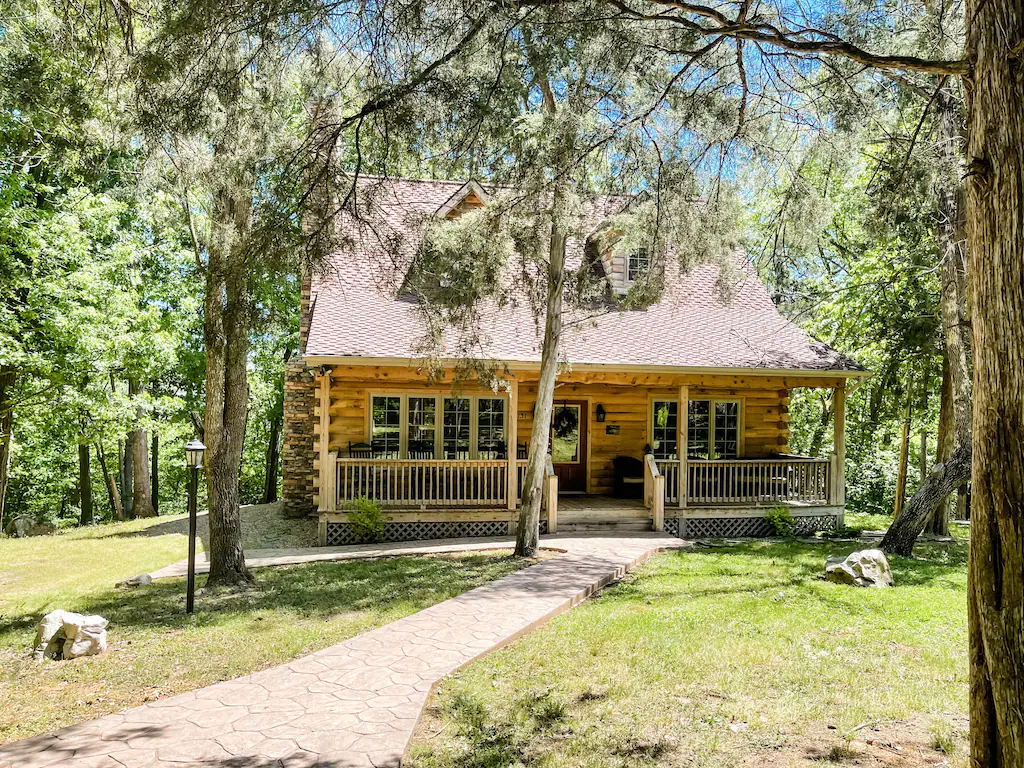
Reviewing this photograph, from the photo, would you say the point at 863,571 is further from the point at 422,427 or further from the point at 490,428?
the point at 422,427

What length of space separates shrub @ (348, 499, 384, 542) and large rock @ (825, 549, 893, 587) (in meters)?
6.82

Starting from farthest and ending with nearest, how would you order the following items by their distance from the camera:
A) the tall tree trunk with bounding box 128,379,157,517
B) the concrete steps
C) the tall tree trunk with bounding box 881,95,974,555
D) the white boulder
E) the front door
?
1. the tall tree trunk with bounding box 128,379,157,517
2. the front door
3. the concrete steps
4. the tall tree trunk with bounding box 881,95,974,555
5. the white boulder

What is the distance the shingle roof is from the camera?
1173cm

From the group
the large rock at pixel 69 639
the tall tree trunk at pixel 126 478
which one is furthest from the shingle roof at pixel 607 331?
the tall tree trunk at pixel 126 478

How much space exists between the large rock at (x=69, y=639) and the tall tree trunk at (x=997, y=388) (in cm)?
630

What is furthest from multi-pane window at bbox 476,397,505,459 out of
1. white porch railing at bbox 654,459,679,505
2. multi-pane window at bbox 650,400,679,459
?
multi-pane window at bbox 650,400,679,459

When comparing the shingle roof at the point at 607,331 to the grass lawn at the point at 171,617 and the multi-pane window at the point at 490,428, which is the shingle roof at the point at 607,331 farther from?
the grass lawn at the point at 171,617

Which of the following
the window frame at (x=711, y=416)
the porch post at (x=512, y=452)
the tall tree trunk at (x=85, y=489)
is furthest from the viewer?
the tall tree trunk at (x=85, y=489)

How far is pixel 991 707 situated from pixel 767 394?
41.3 feet

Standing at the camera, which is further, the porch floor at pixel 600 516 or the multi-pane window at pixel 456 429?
the multi-pane window at pixel 456 429

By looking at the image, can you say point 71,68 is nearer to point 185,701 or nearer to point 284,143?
point 284,143

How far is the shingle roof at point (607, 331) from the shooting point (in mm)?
11734

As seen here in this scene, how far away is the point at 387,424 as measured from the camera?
44.3 feet

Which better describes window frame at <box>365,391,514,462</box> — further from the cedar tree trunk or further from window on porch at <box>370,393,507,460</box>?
the cedar tree trunk
